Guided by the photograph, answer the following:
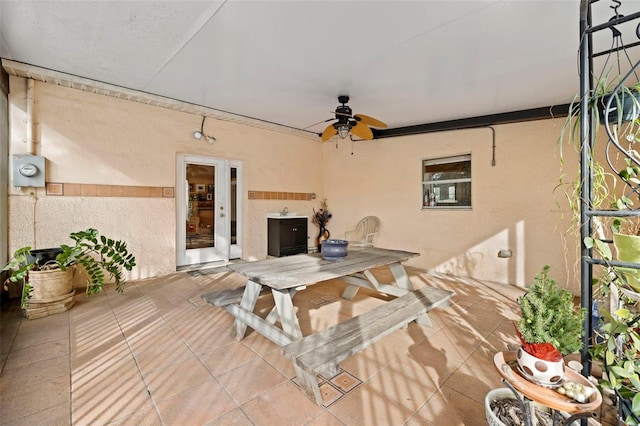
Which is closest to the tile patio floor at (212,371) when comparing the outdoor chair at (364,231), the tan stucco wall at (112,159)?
the tan stucco wall at (112,159)

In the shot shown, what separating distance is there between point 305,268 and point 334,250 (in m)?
0.48

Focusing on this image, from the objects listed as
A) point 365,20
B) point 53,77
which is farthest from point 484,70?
point 53,77

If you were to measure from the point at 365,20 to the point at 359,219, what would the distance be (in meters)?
4.13

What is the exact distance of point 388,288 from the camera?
327 centimetres

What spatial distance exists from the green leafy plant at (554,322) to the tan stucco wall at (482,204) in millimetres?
2801

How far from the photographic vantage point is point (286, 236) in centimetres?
557

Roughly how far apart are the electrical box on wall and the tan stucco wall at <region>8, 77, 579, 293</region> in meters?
0.13

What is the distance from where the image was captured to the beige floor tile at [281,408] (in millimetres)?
1514

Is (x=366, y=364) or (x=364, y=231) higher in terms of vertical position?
(x=364, y=231)

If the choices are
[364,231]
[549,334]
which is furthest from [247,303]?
[364,231]

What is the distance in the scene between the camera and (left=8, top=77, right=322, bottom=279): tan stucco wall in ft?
11.0

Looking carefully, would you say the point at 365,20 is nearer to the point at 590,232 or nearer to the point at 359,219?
the point at 590,232

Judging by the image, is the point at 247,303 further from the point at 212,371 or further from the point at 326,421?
the point at 326,421

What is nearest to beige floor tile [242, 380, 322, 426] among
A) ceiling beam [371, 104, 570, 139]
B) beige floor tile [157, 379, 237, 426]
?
beige floor tile [157, 379, 237, 426]
